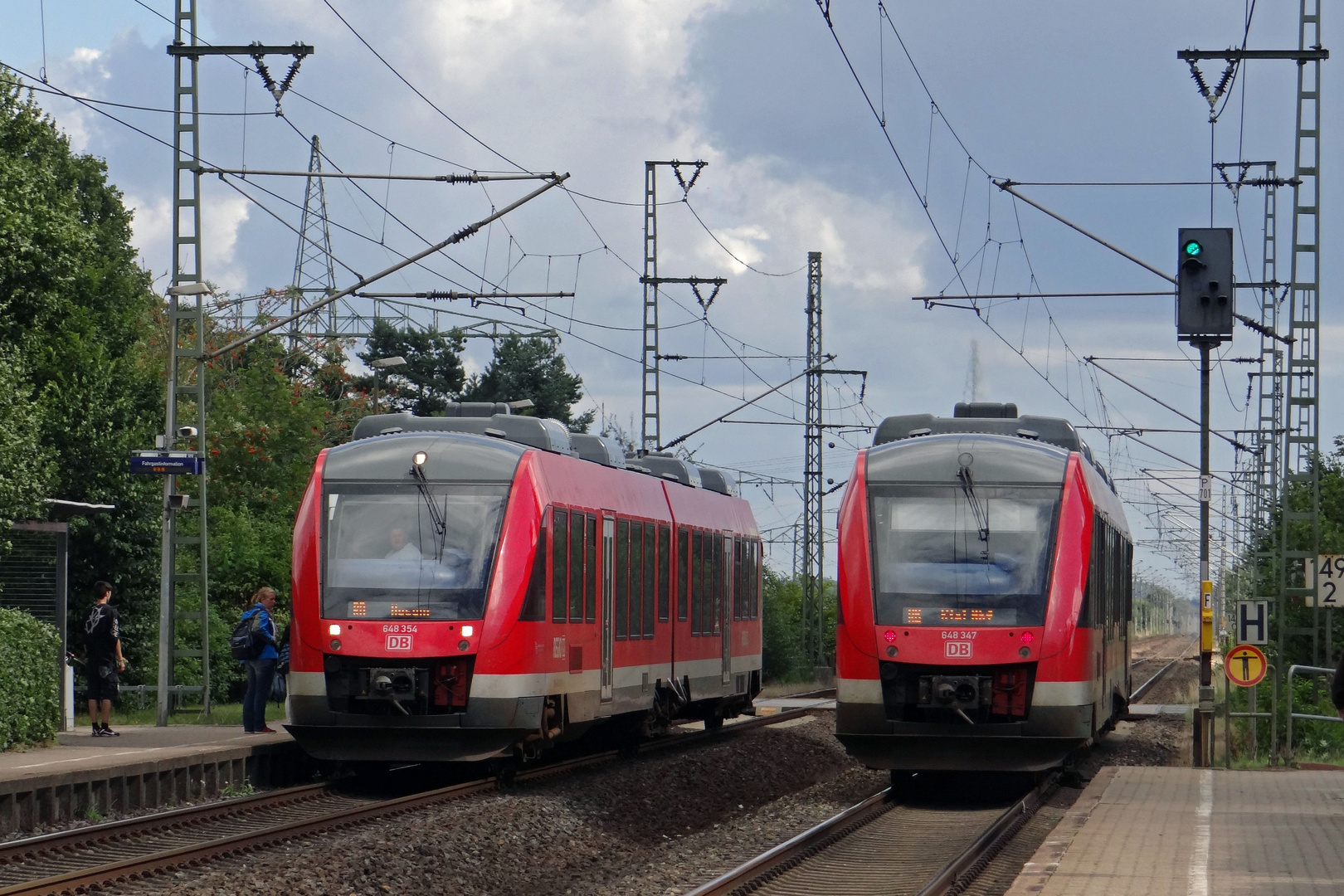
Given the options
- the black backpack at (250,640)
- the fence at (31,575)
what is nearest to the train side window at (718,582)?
the black backpack at (250,640)

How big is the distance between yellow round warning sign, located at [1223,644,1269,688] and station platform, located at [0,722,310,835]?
10102mm

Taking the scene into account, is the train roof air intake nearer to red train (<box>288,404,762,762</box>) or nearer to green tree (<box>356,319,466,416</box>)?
red train (<box>288,404,762,762</box>)

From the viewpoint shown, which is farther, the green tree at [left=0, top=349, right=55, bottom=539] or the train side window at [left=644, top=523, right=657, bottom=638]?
the green tree at [left=0, top=349, right=55, bottom=539]

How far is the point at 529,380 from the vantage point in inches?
2731

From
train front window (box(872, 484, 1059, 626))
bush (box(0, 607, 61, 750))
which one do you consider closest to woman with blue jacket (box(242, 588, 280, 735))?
bush (box(0, 607, 61, 750))

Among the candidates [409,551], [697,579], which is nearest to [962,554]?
[409,551]

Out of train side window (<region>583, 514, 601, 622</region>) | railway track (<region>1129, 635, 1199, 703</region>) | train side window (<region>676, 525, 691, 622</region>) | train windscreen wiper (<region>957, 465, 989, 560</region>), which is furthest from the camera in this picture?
railway track (<region>1129, 635, 1199, 703</region>)

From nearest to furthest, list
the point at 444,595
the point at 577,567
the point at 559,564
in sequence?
the point at 444,595 → the point at 559,564 → the point at 577,567

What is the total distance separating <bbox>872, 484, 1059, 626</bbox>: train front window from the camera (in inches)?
657

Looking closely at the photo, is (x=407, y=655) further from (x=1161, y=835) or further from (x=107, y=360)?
(x=107, y=360)

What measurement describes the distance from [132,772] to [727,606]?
1243cm

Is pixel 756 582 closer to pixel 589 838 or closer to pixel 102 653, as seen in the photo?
pixel 102 653

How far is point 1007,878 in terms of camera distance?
13062 mm

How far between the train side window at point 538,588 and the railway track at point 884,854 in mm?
3343
